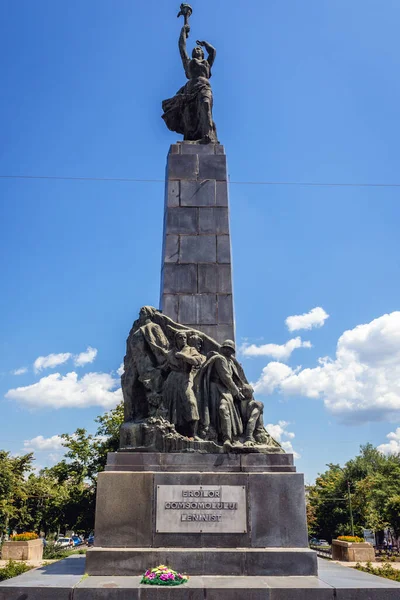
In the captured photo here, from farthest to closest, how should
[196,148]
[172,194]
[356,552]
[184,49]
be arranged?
[356,552] → [184,49] → [196,148] → [172,194]

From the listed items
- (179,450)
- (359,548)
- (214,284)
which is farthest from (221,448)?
(359,548)

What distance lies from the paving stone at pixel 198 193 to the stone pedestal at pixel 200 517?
6480 mm

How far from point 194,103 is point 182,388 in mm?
8477

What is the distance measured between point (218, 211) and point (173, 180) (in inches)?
57.9

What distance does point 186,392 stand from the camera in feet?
35.1

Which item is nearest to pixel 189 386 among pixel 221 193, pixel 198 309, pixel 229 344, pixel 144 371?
pixel 144 371

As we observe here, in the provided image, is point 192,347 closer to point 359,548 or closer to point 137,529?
point 137,529

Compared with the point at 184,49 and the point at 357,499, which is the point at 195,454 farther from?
the point at 357,499

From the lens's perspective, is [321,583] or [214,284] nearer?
[321,583]

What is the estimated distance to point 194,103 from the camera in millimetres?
15000

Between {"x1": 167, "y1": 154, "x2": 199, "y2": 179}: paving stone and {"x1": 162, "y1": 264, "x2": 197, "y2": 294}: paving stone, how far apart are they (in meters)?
2.60

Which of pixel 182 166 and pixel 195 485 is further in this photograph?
pixel 182 166

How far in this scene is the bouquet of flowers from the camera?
820cm

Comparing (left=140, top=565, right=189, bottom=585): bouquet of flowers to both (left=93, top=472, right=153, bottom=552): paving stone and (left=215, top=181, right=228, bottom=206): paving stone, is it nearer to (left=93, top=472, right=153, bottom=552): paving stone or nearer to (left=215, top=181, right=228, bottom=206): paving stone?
(left=93, top=472, right=153, bottom=552): paving stone
